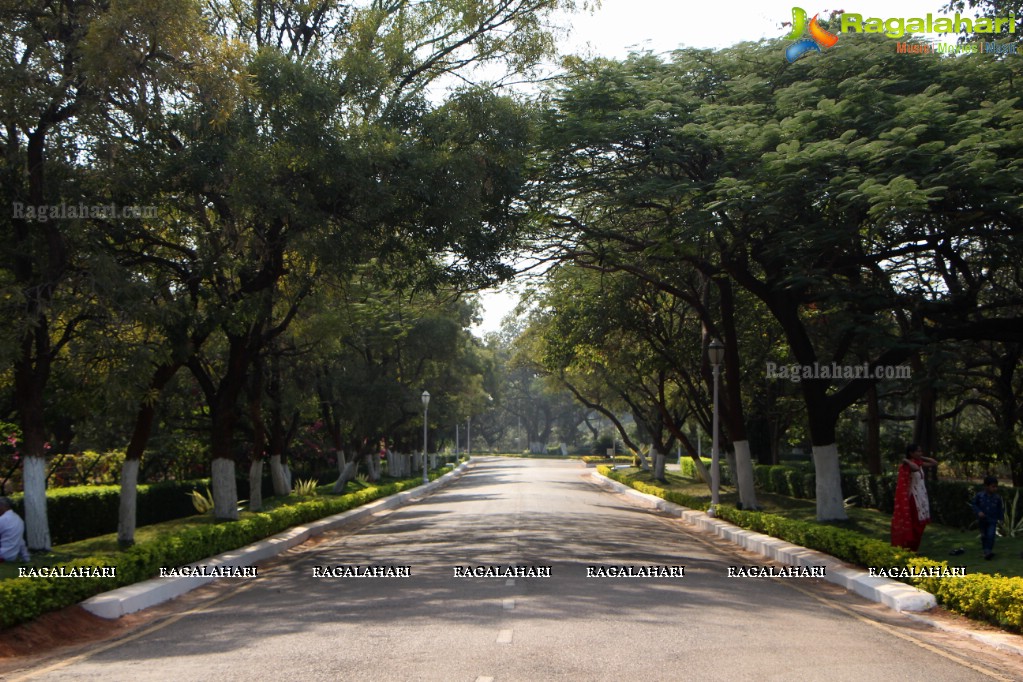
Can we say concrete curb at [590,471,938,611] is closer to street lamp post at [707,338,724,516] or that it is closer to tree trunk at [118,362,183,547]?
street lamp post at [707,338,724,516]

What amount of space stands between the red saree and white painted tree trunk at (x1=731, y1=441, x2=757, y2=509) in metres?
9.09

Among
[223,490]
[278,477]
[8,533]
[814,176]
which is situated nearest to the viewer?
[8,533]

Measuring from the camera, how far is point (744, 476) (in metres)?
23.6

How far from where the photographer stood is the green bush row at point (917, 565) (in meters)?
9.96

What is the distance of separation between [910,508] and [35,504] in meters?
12.5

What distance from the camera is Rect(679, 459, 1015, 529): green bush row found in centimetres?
1850

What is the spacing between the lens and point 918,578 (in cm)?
1209

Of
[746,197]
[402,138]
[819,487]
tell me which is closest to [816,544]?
[819,487]

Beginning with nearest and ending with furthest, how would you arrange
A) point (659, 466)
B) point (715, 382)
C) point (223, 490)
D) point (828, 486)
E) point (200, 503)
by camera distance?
point (828, 486)
point (223, 490)
point (715, 382)
point (200, 503)
point (659, 466)

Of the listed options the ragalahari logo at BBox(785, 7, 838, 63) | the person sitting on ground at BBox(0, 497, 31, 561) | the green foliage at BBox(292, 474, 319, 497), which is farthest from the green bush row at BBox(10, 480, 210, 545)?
the ragalahari logo at BBox(785, 7, 838, 63)

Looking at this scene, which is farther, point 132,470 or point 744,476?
point 744,476

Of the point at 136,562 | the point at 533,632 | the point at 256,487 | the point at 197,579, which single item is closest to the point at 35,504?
the point at 136,562

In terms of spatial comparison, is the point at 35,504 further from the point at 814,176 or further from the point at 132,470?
the point at 814,176

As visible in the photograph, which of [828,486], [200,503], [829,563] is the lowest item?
[829,563]
